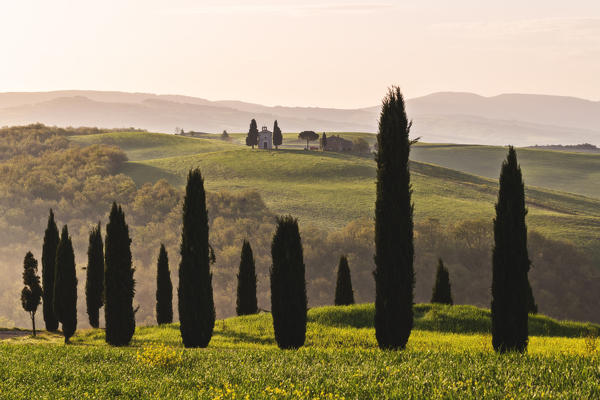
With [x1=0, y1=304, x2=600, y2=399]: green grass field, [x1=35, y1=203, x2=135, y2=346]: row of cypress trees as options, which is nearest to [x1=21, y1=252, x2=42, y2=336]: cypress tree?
[x1=35, y1=203, x2=135, y2=346]: row of cypress trees

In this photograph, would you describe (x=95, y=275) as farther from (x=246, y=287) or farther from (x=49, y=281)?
(x=246, y=287)

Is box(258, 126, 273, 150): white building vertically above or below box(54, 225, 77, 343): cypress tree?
above

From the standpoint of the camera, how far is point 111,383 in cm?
1705

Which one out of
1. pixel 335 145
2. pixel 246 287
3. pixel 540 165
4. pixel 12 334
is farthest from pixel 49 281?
pixel 540 165

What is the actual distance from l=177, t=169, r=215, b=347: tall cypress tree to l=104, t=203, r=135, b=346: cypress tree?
4.65 m

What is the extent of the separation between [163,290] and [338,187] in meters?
74.2

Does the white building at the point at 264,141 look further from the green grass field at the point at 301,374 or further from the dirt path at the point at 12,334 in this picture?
the green grass field at the point at 301,374

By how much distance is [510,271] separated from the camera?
23.1 m

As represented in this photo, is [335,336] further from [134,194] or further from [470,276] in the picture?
[134,194]

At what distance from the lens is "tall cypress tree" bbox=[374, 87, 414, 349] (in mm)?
24516

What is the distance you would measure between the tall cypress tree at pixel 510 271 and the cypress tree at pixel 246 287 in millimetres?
30371

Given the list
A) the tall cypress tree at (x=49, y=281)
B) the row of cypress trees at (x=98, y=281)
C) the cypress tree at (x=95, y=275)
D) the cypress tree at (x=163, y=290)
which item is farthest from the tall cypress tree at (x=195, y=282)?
the tall cypress tree at (x=49, y=281)

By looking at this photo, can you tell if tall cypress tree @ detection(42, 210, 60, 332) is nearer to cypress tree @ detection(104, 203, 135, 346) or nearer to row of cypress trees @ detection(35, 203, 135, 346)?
row of cypress trees @ detection(35, 203, 135, 346)

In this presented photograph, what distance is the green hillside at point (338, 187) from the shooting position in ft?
347
